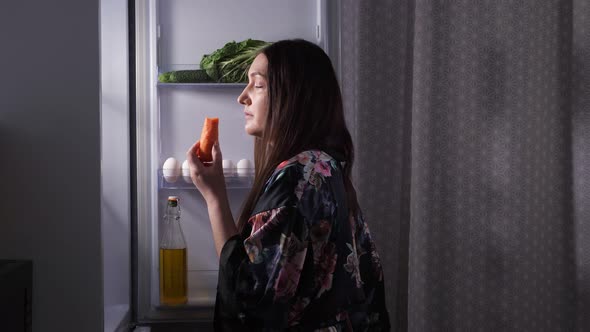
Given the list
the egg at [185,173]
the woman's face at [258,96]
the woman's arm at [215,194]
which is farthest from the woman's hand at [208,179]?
the egg at [185,173]

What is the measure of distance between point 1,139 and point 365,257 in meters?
0.79

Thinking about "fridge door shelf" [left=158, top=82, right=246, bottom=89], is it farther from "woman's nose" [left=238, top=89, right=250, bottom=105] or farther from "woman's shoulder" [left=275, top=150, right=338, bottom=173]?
"woman's shoulder" [left=275, top=150, right=338, bottom=173]

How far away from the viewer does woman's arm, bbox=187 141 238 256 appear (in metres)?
1.17

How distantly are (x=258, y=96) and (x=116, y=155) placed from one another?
0.80m

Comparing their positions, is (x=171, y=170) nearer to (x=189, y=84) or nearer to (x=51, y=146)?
(x=189, y=84)

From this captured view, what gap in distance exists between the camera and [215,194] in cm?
122

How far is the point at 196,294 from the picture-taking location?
6.13 feet

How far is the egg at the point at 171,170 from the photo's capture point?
1731mm

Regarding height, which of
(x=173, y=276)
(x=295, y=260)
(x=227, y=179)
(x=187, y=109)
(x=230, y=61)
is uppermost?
(x=230, y=61)

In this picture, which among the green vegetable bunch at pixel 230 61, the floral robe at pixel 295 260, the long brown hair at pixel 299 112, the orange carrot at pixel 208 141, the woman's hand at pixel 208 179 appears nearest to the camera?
the floral robe at pixel 295 260

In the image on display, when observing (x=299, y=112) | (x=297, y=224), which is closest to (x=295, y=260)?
(x=297, y=224)

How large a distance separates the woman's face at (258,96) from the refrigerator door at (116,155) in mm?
726

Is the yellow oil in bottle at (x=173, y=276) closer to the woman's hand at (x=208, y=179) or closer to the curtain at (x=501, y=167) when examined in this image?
the woman's hand at (x=208, y=179)

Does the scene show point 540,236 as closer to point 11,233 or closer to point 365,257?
point 365,257
